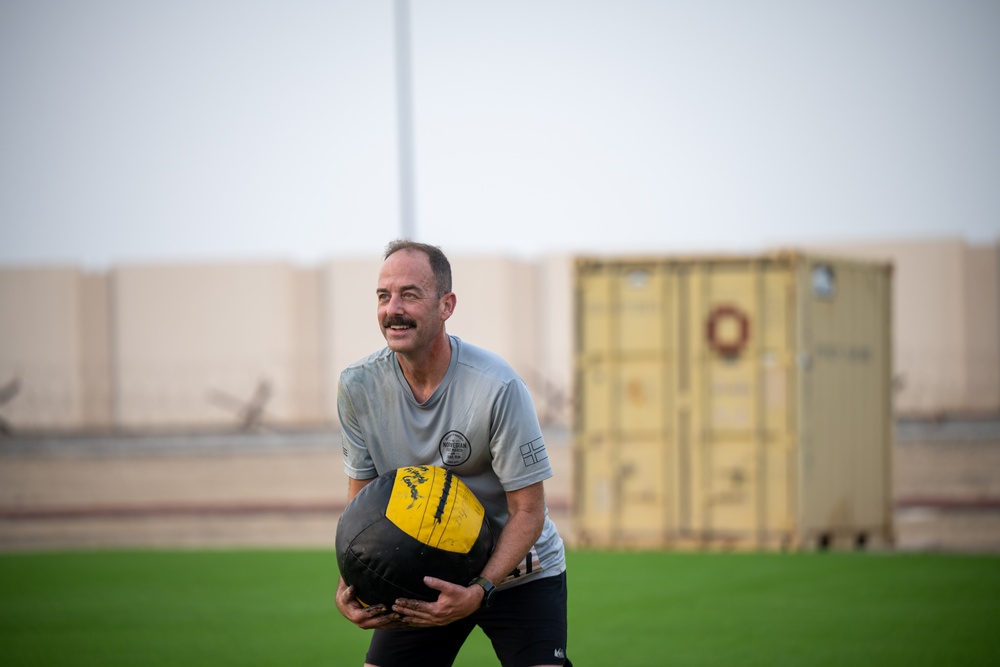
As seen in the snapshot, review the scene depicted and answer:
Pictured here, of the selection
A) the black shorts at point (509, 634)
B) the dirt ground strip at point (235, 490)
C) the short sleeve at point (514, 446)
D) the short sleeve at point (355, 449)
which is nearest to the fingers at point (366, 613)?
the black shorts at point (509, 634)

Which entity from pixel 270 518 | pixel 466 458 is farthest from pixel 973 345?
pixel 466 458

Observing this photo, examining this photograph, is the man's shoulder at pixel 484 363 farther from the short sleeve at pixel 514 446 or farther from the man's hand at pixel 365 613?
the man's hand at pixel 365 613

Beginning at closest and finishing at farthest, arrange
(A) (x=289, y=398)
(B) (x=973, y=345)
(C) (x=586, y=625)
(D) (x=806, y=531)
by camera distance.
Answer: (C) (x=586, y=625), (D) (x=806, y=531), (B) (x=973, y=345), (A) (x=289, y=398)

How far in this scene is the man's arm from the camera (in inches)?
149

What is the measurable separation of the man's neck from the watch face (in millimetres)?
9145

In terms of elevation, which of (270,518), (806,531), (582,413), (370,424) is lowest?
(270,518)

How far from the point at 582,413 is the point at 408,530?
9.13 metres

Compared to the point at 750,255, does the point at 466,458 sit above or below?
below

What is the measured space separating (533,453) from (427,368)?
45 centimetres

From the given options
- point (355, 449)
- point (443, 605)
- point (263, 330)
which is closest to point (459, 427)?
point (355, 449)

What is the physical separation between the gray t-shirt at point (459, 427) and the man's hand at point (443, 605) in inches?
14.3

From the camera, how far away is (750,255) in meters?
12.4

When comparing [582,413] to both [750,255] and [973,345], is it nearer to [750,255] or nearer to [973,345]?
[750,255]

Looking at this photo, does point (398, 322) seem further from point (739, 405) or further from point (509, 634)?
point (739, 405)
